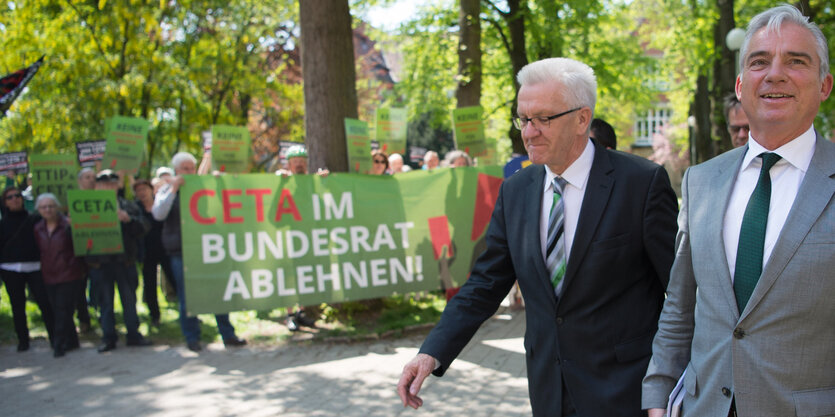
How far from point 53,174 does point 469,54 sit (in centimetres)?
765

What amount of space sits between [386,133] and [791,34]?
29.7 ft

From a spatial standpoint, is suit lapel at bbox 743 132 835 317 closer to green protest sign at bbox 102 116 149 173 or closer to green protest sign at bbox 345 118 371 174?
green protest sign at bbox 345 118 371 174

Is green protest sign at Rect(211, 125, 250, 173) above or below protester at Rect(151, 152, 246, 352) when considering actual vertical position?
above

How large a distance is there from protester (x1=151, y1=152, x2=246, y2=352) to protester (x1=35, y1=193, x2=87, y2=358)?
1.30 meters

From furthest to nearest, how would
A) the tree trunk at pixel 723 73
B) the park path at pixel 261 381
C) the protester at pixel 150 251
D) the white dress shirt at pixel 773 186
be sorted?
1. the tree trunk at pixel 723 73
2. the protester at pixel 150 251
3. the park path at pixel 261 381
4. the white dress shirt at pixel 773 186

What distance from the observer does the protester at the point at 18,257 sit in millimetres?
8609

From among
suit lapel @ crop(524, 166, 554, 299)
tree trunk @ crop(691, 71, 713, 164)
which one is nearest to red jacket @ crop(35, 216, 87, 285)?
suit lapel @ crop(524, 166, 554, 299)

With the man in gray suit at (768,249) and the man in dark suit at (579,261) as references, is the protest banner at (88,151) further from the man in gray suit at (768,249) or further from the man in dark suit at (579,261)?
the man in gray suit at (768,249)

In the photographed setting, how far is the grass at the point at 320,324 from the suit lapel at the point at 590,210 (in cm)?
586

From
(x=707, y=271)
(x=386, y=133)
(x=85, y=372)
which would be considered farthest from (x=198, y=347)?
(x=707, y=271)

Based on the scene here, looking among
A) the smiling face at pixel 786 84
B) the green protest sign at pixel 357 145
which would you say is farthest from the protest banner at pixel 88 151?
the smiling face at pixel 786 84

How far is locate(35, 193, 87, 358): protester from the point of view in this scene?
8484 mm

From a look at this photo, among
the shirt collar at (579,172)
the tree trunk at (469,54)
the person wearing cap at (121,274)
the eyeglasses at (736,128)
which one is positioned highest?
the tree trunk at (469,54)

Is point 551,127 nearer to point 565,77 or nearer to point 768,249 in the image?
point 565,77
